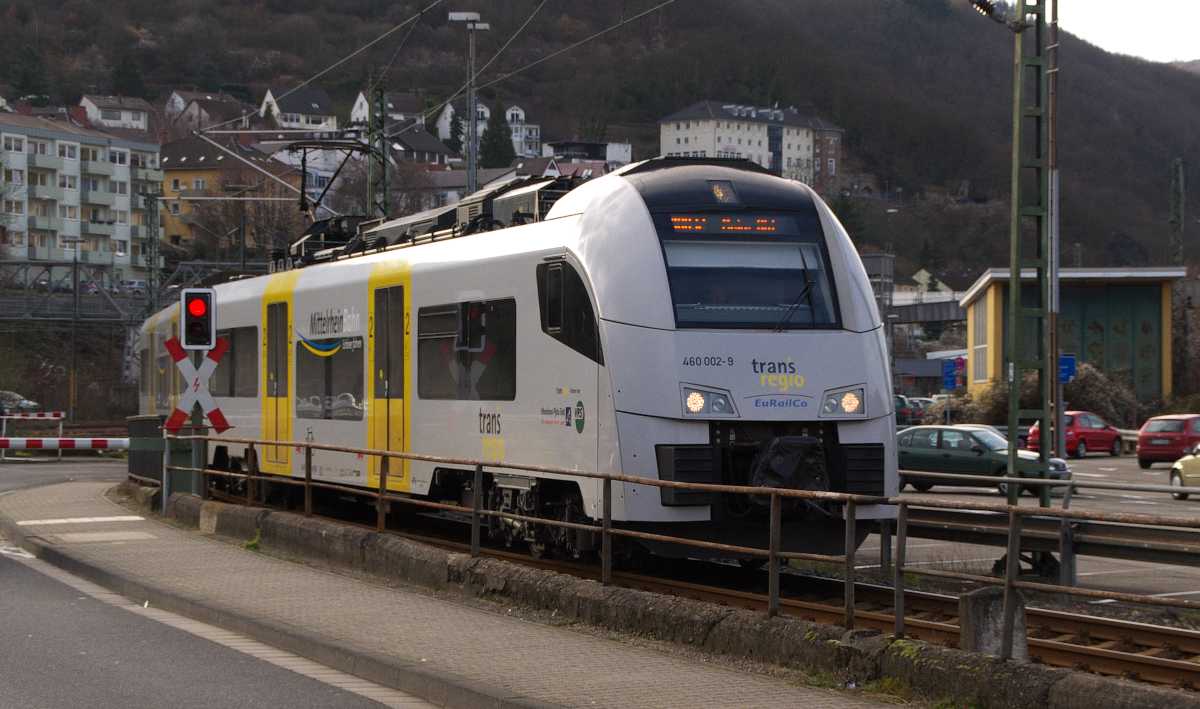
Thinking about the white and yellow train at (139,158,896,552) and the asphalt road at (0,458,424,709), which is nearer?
the asphalt road at (0,458,424,709)

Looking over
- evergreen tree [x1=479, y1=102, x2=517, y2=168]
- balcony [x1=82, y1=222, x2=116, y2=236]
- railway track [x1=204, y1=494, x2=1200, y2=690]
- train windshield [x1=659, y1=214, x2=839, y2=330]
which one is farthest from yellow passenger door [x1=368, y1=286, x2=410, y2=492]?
evergreen tree [x1=479, y1=102, x2=517, y2=168]

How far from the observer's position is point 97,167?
133 metres

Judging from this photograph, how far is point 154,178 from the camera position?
13950 cm

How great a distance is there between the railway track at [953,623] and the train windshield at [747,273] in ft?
7.27

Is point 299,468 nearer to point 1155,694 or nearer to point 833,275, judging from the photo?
point 833,275

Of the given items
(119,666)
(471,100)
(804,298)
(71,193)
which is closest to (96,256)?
(71,193)

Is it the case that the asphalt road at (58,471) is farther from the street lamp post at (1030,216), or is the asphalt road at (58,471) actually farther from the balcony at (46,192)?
the balcony at (46,192)

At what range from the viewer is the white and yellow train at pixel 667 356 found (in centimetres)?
1395

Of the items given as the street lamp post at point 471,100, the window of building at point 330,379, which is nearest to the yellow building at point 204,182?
the street lamp post at point 471,100

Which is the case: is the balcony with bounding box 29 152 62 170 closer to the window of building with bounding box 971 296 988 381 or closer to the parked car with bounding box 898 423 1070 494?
the window of building with bounding box 971 296 988 381

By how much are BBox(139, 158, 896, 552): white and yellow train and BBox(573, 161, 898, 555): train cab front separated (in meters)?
0.02

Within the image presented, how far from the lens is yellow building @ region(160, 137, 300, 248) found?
358 feet

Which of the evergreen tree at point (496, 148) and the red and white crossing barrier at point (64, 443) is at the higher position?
the evergreen tree at point (496, 148)

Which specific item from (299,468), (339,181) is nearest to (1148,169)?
(339,181)
